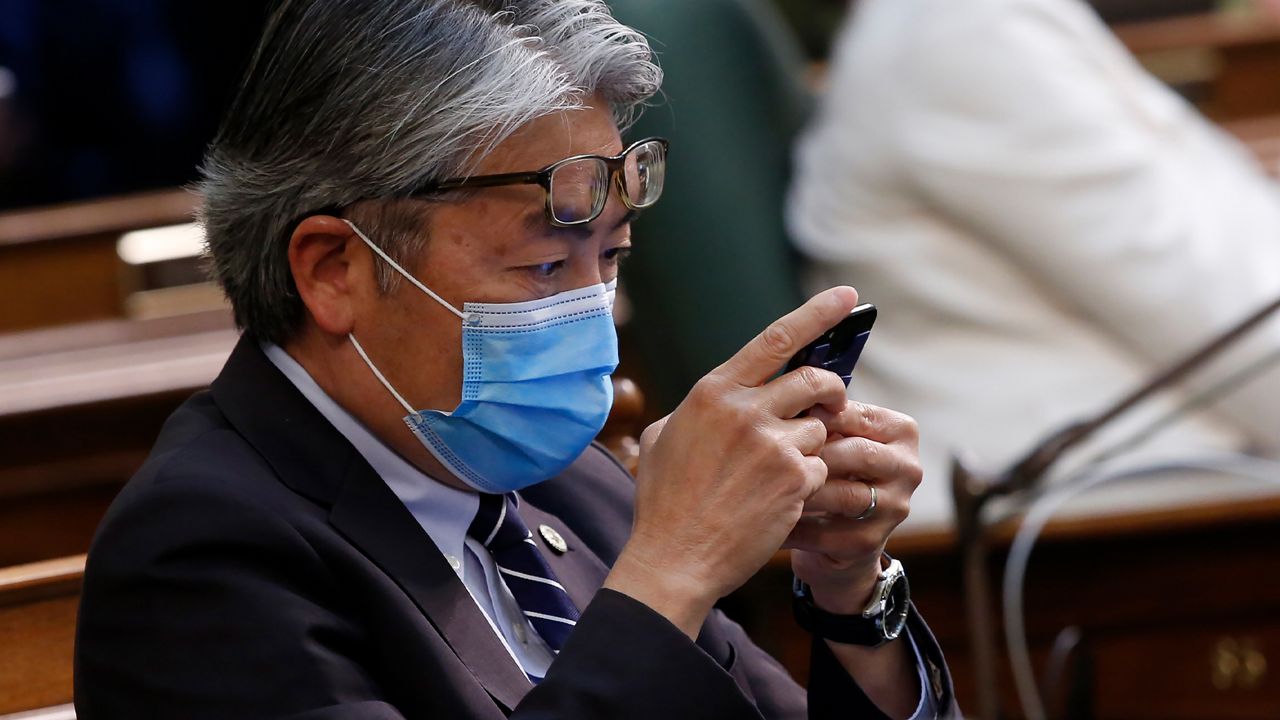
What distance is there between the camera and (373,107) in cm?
129

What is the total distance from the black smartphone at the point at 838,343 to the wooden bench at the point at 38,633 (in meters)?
0.73

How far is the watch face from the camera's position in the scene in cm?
145

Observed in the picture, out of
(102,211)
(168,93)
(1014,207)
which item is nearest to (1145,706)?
(1014,207)

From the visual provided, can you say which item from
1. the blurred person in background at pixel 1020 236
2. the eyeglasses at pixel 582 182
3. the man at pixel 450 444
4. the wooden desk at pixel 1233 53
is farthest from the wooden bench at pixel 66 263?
the wooden desk at pixel 1233 53

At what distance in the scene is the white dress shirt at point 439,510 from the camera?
1381mm

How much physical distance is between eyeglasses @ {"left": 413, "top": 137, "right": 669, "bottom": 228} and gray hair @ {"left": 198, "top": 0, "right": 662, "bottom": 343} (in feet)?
0.08

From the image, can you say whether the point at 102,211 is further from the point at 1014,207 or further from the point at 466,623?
the point at 466,623

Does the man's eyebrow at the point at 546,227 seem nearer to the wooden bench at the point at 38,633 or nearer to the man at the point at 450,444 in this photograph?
the man at the point at 450,444

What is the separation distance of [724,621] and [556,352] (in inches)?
15.8

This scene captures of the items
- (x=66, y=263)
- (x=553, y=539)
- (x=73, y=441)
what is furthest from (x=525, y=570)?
(x=66, y=263)

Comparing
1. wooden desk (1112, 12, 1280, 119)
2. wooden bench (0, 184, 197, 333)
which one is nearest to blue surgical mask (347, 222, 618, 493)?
wooden bench (0, 184, 197, 333)

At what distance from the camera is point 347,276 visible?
4.46 feet

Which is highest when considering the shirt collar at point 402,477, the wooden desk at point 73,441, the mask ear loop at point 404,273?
the mask ear loop at point 404,273

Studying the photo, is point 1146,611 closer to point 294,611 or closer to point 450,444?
point 450,444
